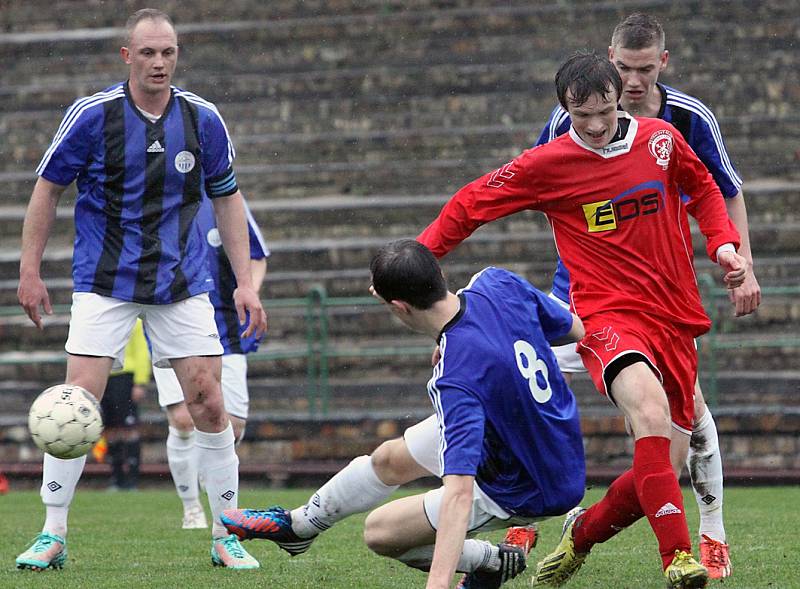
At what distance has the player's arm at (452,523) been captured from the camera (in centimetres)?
410

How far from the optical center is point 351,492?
5102 millimetres

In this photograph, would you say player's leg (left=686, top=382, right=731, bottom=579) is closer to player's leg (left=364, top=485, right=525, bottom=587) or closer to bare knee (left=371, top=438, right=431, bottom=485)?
player's leg (left=364, top=485, right=525, bottom=587)

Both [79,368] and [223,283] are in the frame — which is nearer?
[79,368]

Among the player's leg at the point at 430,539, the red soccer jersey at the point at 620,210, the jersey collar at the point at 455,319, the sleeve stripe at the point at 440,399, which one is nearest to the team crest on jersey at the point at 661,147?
the red soccer jersey at the point at 620,210

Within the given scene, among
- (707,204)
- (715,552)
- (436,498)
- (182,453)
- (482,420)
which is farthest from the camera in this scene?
(182,453)

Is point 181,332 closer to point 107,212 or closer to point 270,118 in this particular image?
point 107,212

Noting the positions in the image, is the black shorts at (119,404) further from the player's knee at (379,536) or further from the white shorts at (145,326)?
the player's knee at (379,536)

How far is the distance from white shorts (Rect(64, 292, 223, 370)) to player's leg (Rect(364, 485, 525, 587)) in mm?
1563

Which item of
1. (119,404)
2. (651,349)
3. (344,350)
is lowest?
(119,404)

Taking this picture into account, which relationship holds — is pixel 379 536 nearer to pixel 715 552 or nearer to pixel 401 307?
pixel 401 307

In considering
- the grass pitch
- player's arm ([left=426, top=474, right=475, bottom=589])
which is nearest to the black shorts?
the grass pitch

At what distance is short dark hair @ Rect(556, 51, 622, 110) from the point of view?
5.19 meters

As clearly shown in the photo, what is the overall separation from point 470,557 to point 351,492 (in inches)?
21.5

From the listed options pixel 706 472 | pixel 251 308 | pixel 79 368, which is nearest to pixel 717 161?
pixel 706 472
